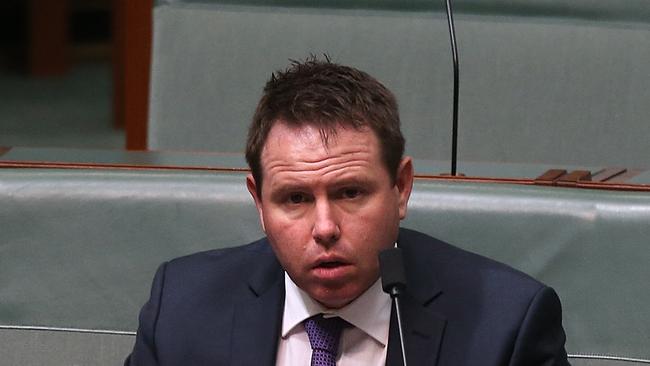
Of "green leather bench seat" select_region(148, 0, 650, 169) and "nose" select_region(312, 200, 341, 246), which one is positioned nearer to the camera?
"nose" select_region(312, 200, 341, 246)

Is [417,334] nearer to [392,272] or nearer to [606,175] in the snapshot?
[392,272]

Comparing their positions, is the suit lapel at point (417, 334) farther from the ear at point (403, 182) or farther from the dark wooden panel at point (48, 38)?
the dark wooden panel at point (48, 38)

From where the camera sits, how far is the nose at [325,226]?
4.19ft

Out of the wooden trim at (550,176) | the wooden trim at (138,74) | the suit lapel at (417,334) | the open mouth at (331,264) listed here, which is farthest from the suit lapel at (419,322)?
the wooden trim at (138,74)

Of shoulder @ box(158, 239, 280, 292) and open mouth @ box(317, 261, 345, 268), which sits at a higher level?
open mouth @ box(317, 261, 345, 268)

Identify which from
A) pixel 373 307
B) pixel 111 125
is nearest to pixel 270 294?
pixel 373 307

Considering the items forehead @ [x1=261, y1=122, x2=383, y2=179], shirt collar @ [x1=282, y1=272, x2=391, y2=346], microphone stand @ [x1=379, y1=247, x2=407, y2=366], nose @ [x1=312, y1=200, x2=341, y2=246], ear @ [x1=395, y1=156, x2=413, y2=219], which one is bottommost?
shirt collar @ [x1=282, y1=272, x2=391, y2=346]

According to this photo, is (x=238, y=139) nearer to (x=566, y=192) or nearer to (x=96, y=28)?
(x=566, y=192)

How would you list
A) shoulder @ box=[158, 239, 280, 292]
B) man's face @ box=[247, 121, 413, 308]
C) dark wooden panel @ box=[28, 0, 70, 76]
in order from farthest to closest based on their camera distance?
dark wooden panel @ box=[28, 0, 70, 76], shoulder @ box=[158, 239, 280, 292], man's face @ box=[247, 121, 413, 308]

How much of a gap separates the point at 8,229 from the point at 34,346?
14 cm

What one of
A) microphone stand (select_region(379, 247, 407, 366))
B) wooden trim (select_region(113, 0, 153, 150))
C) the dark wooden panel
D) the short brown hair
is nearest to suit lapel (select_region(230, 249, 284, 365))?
the short brown hair

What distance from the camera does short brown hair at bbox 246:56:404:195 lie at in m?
1.32

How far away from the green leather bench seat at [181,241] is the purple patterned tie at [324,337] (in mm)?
227

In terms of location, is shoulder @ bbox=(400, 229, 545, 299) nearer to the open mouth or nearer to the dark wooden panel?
the open mouth
